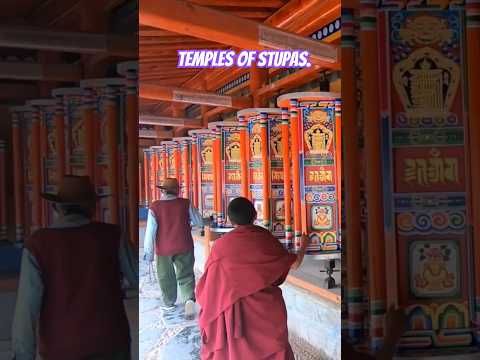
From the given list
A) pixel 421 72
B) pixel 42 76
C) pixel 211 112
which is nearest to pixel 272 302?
pixel 421 72

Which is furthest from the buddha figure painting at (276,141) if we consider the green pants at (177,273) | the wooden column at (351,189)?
the wooden column at (351,189)

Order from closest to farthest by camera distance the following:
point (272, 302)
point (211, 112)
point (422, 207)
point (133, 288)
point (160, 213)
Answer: point (133, 288) → point (422, 207) → point (272, 302) → point (160, 213) → point (211, 112)

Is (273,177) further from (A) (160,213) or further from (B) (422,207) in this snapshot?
(B) (422,207)

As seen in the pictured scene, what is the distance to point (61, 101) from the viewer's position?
1.54 m

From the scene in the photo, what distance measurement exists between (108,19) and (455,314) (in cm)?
146

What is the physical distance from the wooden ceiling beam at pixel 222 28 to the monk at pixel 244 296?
3.87 feet

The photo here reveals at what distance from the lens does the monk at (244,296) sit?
6.81 ft

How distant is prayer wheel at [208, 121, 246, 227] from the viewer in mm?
4629

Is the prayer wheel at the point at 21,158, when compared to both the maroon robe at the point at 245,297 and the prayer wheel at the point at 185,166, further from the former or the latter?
the prayer wheel at the point at 185,166

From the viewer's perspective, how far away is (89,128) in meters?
1.56

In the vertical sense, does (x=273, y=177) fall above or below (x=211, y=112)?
below

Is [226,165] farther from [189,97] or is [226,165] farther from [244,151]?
[189,97]

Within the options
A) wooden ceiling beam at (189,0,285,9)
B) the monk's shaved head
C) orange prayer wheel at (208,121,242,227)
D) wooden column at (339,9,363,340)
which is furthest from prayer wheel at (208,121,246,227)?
wooden column at (339,9,363,340)

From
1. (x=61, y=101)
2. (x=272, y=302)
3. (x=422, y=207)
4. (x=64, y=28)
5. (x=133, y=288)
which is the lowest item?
(x=272, y=302)
